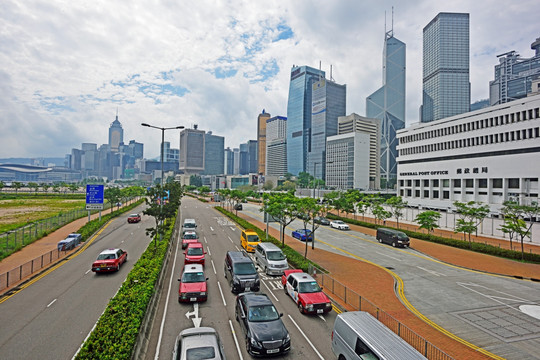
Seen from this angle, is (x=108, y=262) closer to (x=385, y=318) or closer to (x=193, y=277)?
(x=193, y=277)

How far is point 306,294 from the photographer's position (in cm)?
1675

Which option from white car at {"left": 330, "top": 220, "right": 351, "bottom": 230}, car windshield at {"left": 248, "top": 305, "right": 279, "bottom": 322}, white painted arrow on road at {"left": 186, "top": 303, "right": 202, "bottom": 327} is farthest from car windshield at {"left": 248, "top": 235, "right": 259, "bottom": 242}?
white car at {"left": 330, "top": 220, "right": 351, "bottom": 230}

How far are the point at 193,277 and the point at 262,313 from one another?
6.79 metres

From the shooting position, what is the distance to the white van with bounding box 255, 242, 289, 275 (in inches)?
915

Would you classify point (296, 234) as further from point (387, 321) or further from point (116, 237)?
point (387, 321)

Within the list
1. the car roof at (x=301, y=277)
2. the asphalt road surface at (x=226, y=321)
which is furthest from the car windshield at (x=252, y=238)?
the car roof at (x=301, y=277)

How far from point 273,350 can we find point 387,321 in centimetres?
661

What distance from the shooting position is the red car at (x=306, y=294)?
15812 mm

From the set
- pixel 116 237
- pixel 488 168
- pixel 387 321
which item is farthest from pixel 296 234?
pixel 488 168

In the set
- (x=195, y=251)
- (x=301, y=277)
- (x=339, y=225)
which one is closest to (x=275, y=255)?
(x=301, y=277)

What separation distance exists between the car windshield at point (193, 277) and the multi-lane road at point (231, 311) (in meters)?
1.27

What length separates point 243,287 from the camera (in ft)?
61.2

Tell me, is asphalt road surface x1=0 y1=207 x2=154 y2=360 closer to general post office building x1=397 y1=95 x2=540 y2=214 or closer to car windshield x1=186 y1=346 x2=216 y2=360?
car windshield x1=186 y1=346 x2=216 y2=360

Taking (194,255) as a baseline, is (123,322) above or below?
above
